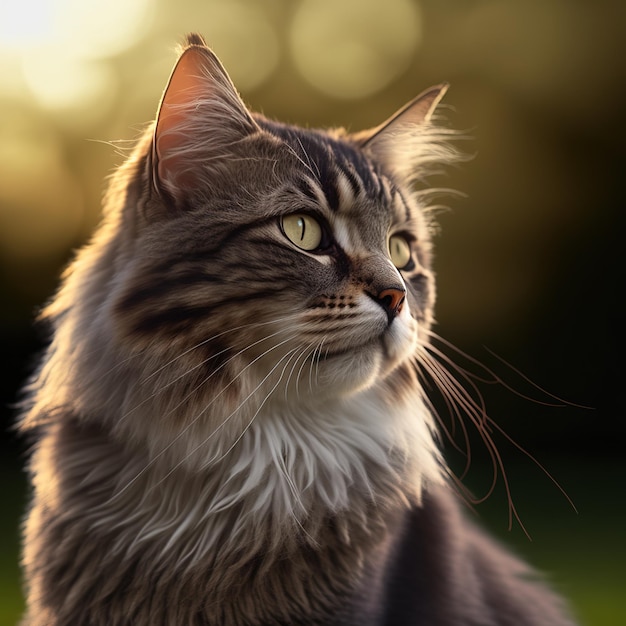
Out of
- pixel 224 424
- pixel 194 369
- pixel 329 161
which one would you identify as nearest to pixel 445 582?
pixel 224 424

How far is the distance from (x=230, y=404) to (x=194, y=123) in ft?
1.99

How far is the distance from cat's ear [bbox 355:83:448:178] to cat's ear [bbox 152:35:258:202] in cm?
47

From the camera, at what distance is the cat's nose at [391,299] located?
1633 millimetres

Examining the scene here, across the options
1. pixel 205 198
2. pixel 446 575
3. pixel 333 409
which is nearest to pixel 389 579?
pixel 446 575

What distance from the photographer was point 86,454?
176cm

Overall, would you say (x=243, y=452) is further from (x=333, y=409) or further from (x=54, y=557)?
(x=54, y=557)

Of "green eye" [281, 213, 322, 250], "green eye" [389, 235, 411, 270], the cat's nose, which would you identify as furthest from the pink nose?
"green eye" [389, 235, 411, 270]

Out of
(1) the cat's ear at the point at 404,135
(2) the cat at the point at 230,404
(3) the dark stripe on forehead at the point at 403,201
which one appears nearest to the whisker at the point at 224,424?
(2) the cat at the point at 230,404

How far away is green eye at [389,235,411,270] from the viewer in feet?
6.41

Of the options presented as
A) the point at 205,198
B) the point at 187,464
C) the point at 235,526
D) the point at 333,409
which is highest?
the point at 205,198

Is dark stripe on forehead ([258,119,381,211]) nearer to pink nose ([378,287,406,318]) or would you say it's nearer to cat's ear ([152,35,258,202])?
cat's ear ([152,35,258,202])

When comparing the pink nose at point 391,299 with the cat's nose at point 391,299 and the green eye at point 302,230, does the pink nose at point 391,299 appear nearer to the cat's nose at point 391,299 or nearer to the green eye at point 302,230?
the cat's nose at point 391,299

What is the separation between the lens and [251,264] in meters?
1.66

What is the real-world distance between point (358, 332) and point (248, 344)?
0.22 m
